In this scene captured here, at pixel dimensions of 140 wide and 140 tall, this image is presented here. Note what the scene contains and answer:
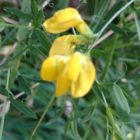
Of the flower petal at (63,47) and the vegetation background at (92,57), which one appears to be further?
the vegetation background at (92,57)

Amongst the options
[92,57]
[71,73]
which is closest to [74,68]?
[71,73]

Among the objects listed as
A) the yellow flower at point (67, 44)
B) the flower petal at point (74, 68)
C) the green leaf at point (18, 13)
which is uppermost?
the flower petal at point (74, 68)

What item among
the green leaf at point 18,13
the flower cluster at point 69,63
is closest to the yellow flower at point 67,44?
the flower cluster at point 69,63

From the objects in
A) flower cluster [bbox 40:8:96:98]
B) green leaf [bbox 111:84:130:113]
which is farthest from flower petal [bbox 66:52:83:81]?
green leaf [bbox 111:84:130:113]

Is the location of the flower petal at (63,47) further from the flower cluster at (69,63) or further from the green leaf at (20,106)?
the green leaf at (20,106)

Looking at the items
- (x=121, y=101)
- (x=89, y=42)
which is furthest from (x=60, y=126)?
(x=89, y=42)

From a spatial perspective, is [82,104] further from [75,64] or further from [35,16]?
[75,64]

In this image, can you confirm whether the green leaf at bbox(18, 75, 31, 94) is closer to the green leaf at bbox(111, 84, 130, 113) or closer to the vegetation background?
the vegetation background
